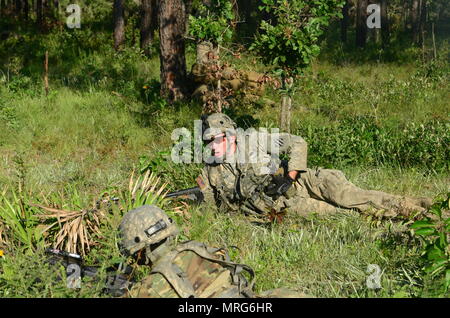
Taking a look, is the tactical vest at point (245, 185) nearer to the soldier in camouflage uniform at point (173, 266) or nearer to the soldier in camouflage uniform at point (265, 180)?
the soldier in camouflage uniform at point (265, 180)

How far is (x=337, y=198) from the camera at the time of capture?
5793 mm

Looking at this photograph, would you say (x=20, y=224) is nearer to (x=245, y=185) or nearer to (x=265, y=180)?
(x=245, y=185)

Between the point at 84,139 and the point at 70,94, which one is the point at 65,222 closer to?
the point at 84,139

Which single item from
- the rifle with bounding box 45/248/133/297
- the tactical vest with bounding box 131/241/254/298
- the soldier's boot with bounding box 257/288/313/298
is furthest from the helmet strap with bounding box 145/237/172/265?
the soldier's boot with bounding box 257/288/313/298

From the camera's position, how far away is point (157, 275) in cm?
390

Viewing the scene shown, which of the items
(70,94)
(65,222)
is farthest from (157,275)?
(70,94)

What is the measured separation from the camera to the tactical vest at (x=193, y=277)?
3830 mm

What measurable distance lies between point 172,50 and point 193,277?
21.0 feet

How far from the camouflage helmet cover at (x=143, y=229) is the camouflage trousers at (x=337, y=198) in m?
2.03

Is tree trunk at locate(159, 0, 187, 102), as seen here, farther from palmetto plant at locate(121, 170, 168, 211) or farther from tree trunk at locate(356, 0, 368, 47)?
tree trunk at locate(356, 0, 368, 47)

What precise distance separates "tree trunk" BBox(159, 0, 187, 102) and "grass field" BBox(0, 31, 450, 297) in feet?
1.52

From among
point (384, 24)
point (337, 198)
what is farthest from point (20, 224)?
point (384, 24)

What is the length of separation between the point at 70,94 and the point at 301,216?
256 inches

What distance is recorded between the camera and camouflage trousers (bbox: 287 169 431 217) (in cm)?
552
